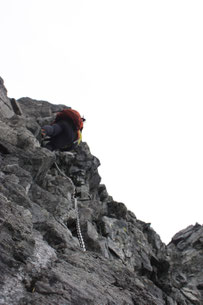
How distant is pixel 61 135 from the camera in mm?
14422

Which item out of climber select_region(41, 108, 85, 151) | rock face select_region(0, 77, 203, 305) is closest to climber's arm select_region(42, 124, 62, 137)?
climber select_region(41, 108, 85, 151)

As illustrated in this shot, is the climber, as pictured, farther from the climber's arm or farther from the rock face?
the rock face

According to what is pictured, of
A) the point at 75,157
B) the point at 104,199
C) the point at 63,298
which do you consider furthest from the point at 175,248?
the point at 63,298

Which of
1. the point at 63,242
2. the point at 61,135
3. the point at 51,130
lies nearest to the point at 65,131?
the point at 61,135

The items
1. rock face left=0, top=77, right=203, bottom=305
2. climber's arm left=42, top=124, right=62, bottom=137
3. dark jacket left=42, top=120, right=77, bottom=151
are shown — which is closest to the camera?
rock face left=0, top=77, right=203, bottom=305

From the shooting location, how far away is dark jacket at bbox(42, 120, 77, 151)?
14096mm

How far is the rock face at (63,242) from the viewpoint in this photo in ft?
12.6

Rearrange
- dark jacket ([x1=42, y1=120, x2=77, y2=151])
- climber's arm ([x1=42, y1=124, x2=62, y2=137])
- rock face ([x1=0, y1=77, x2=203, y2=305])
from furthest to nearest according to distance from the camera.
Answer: dark jacket ([x1=42, y1=120, x2=77, y2=151]) → climber's arm ([x1=42, y1=124, x2=62, y2=137]) → rock face ([x1=0, y1=77, x2=203, y2=305])

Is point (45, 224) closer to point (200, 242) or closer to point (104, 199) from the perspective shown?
point (104, 199)

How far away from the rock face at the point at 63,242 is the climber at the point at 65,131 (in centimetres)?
101

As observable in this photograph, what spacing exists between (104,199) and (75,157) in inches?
152

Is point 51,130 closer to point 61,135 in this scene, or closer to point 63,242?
point 61,135

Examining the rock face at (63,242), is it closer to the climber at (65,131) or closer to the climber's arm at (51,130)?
the climber's arm at (51,130)

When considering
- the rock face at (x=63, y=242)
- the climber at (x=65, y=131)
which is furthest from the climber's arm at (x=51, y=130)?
the rock face at (x=63, y=242)
